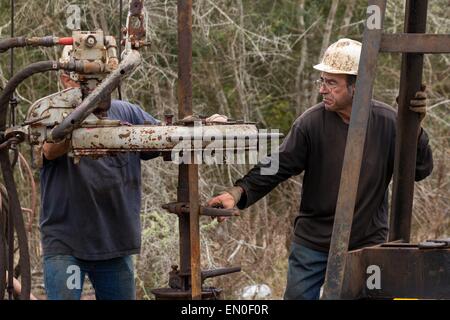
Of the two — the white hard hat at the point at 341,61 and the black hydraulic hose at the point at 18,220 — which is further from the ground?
the white hard hat at the point at 341,61

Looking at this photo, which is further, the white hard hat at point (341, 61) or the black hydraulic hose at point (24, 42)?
the white hard hat at point (341, 61)

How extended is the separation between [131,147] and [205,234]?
4055 mm

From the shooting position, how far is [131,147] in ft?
13.4

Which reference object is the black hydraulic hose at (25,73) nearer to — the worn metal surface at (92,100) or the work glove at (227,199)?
the worn metal surface at (92,100)

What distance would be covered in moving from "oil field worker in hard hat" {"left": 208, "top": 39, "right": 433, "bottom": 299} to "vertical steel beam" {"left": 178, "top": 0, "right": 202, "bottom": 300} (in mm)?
928

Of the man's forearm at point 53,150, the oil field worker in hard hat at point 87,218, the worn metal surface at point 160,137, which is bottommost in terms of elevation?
the oil field worker in hard hat at point 87,218

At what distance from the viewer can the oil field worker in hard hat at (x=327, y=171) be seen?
17.0 ft

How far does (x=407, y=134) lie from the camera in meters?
5.04

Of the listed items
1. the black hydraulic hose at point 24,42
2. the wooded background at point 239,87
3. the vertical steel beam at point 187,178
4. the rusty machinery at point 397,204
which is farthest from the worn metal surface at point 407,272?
the wooded background at point 239,87

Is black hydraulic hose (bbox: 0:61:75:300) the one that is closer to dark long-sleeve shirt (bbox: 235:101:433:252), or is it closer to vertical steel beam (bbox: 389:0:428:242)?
dark long-sleeve shirt (bbox: 235:101:433:252)

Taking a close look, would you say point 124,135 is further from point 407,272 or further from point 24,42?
point 407,272

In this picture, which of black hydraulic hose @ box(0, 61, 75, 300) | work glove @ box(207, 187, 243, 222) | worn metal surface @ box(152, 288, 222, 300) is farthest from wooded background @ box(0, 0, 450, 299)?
worn metal surface @ box(152, 288, 222, 300)
